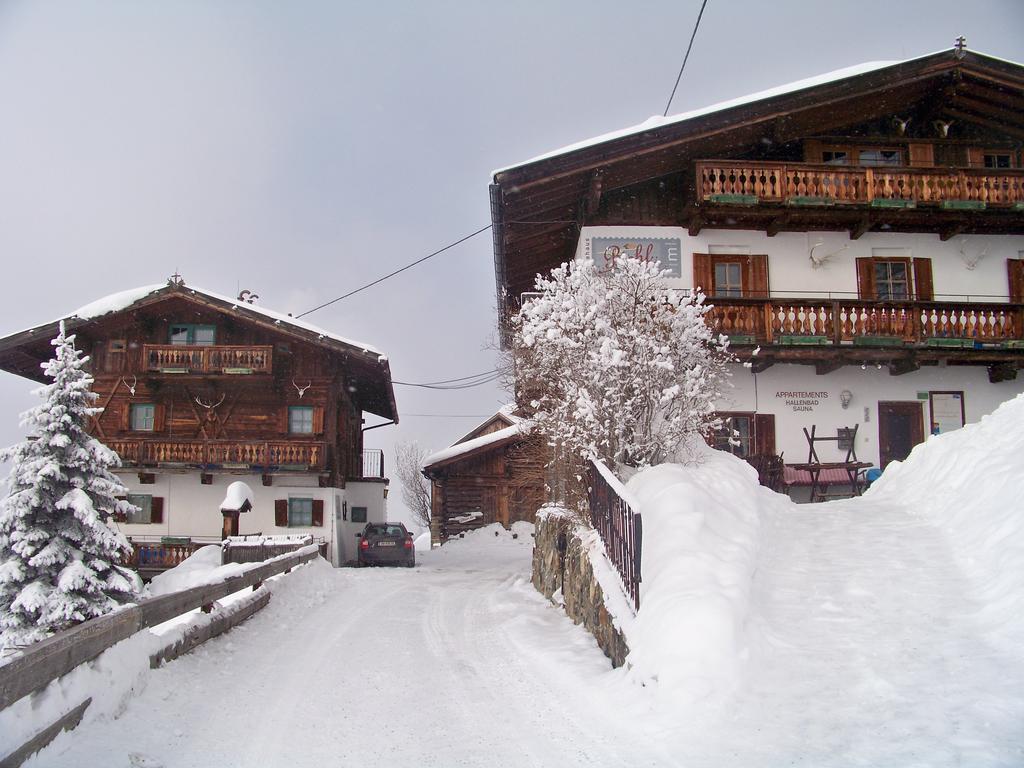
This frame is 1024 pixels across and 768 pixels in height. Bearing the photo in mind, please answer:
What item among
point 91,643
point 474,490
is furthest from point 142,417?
point 91,643

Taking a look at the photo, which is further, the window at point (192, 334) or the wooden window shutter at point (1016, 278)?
the window at point (192, 334)

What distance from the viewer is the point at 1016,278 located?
17.6m

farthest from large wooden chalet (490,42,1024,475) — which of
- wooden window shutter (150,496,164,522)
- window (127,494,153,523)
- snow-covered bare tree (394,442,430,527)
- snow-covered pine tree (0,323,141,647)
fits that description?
snow-covered bare tree (394,442,430,527)

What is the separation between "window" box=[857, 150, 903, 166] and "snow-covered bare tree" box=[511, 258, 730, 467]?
949 cm

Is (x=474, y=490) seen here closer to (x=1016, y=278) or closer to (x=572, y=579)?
(x=1016, y=278)

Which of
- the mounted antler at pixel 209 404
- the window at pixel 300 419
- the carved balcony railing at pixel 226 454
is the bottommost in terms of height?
the carved balcony railing at pixel 226 454

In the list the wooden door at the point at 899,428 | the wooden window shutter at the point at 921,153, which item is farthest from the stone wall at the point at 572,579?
the wooden window shutter at the point at 921,153

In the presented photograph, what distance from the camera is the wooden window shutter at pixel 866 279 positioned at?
1731 cm

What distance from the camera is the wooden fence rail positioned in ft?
Result: 14.4

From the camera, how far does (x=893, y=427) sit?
1712 cm

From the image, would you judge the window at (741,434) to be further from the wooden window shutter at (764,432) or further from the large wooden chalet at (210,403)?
the large wooden chalet at (210,403)

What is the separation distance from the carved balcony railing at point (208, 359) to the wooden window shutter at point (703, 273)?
14.8 m

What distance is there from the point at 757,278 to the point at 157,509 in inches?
796

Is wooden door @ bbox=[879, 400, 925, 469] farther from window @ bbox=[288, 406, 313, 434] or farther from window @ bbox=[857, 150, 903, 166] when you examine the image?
window @ bbox=[288, 406, 313, 434]
